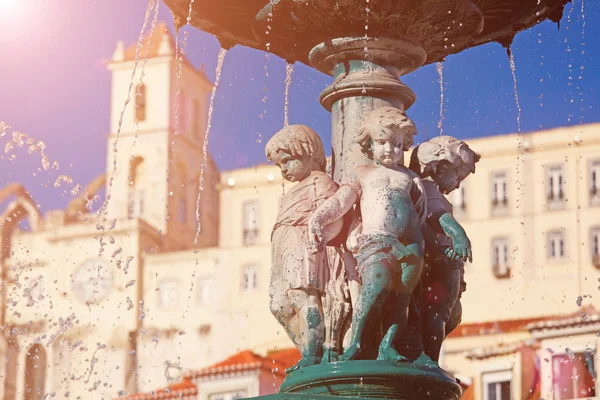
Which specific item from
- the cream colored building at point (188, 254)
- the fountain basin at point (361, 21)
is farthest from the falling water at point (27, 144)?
the fountain basin at point (361, 21)

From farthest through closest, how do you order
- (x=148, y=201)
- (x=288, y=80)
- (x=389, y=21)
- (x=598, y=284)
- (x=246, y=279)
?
(x=148, y=201) → (x=246, y=279) → (x=598, y=284) → (x=288, y=80) → (x=389, y=21)

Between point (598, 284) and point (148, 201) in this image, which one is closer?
point (598, 284)

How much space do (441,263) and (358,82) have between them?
1202 millimetres

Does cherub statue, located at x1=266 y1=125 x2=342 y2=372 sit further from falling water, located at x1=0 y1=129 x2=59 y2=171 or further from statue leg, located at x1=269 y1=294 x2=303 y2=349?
falling water, located at x1=0 y1=129 x2=59 y2=171

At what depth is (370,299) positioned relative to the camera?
360 inches

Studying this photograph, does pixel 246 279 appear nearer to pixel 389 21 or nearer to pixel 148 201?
pixel 148 201

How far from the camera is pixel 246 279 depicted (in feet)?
267

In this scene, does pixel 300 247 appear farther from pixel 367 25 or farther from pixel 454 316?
pixel 367 25

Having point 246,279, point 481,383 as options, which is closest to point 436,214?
point 481,383

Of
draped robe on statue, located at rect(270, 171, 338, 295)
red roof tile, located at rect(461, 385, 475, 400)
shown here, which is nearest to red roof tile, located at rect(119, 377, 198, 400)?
red roof tile, located at rect(461, 385, 475, 400)

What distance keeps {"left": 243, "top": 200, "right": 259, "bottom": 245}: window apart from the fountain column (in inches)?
2735

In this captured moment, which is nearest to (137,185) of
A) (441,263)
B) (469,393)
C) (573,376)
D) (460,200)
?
(460,200)

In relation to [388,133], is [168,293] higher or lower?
higher

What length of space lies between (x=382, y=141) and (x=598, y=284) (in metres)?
59.0
